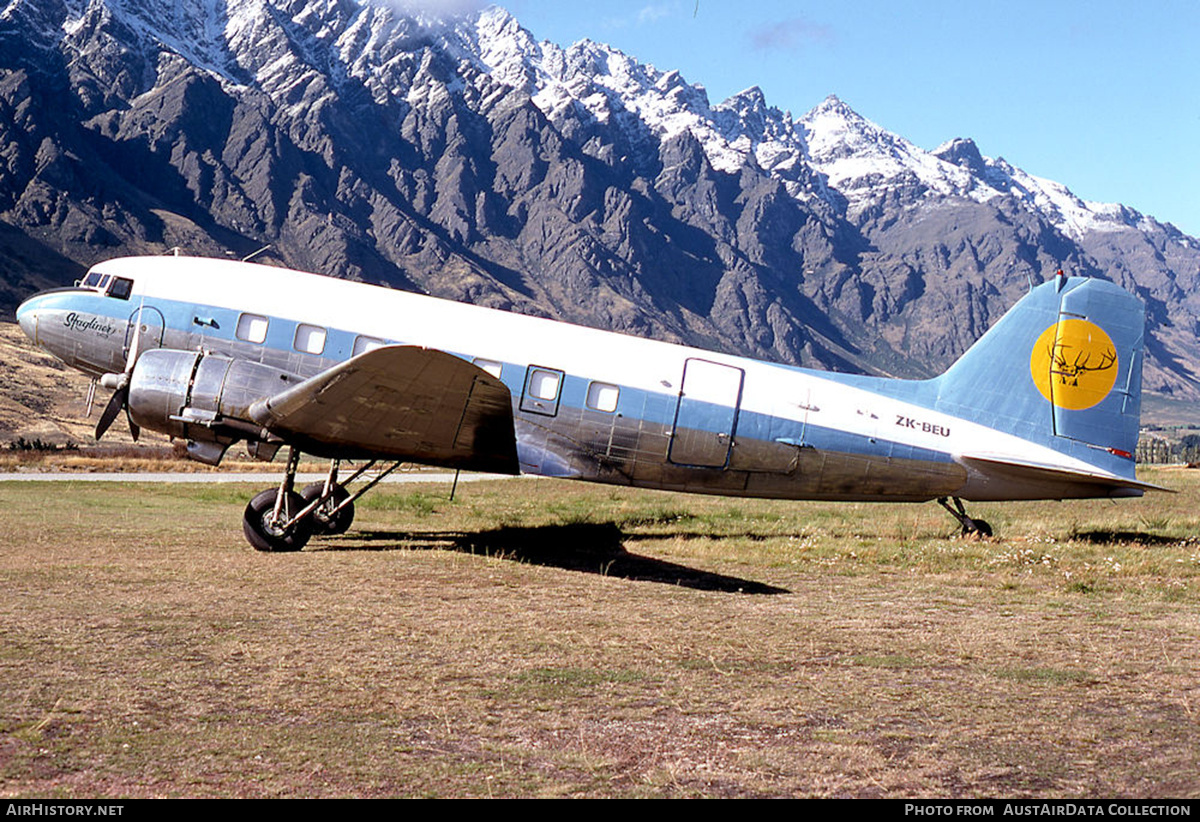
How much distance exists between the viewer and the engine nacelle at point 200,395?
617 inches

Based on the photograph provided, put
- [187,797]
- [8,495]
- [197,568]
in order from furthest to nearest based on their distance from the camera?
[8,495] < [197,568] < [187,797]

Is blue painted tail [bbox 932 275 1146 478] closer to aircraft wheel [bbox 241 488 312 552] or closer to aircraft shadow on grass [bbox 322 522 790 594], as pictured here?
aircraft shadow on grass [bbox 322 522 790 594]

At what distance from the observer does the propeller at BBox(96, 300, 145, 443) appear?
1638 cm

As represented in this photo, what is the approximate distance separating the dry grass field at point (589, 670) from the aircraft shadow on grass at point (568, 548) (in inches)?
5.7

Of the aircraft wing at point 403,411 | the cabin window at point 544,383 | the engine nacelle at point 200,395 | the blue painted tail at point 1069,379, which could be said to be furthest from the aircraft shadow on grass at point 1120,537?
the engine nacelle at point 200,395

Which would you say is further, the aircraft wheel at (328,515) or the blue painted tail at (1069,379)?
the blue painted tail at (1069,379)

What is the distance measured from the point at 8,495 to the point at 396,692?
22094 millimetres

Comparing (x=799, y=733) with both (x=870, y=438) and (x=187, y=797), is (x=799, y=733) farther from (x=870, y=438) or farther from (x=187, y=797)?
(x=870, y=438)

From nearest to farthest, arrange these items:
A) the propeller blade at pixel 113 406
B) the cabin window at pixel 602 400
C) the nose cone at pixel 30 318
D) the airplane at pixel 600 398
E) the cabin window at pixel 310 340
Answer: the airplane at pixel 600 398 → the propeller blade at pixel 113 406 → the cabin window at pixel 310 340 → the cabin window at pixel 602 400 → the nose cone at pixel 30 318

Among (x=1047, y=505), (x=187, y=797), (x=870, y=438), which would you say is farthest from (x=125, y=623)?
(x=1047, y=505)

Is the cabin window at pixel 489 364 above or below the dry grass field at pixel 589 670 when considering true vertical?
above

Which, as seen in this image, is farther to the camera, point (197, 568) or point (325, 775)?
point (197, 568)

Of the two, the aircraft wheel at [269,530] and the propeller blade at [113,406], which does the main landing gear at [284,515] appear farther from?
the propeller blade at [113,406]

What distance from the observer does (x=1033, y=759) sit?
601cm
